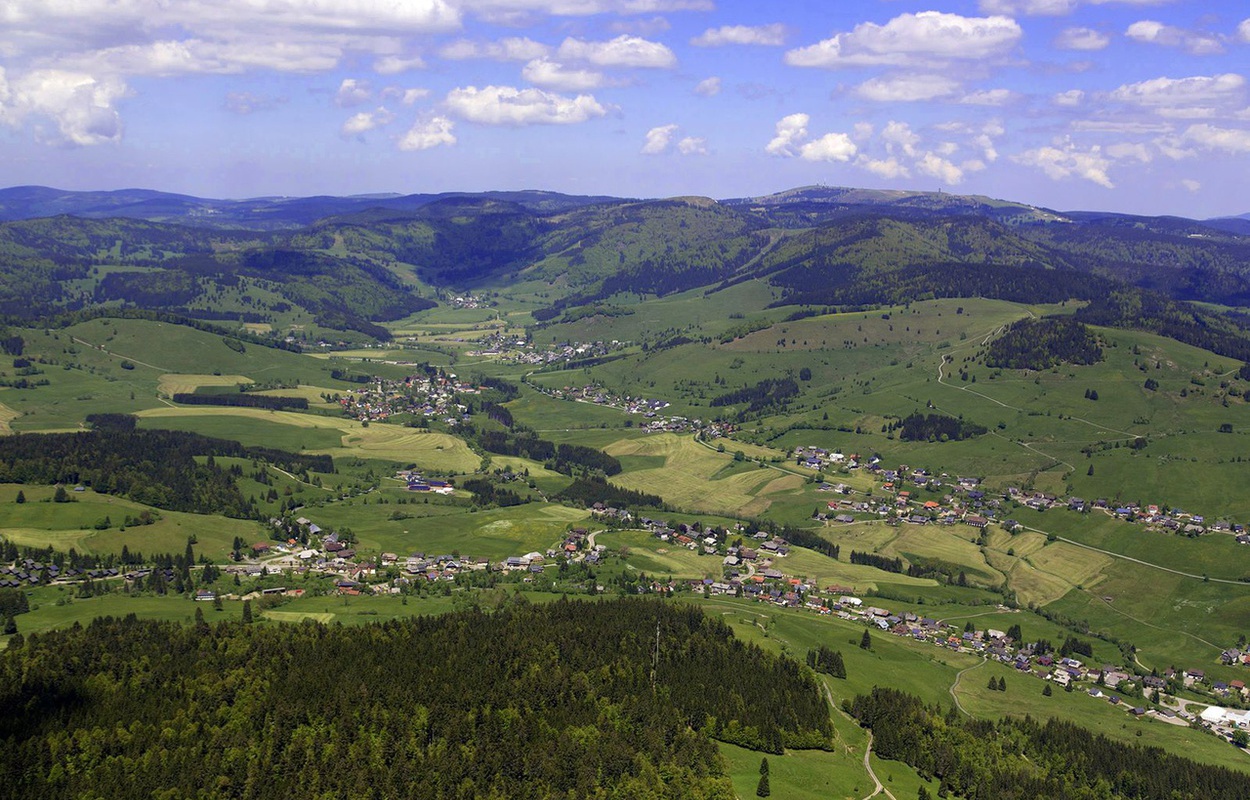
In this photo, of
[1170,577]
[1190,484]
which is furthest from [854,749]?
[1190,484]

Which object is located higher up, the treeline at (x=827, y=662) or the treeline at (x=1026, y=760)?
the treeline at (x=827, y=662)

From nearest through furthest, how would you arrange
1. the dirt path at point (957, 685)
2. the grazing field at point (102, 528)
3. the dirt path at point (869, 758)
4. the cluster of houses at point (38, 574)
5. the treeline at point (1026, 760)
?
1. the dirt path at point (869, 758)
2. the treeline at point (1026, 760)
3. the dirt path at point (957, 685)
4. the cluster of houses at point (38, 574)
5. the grazing field at point (102, 528)

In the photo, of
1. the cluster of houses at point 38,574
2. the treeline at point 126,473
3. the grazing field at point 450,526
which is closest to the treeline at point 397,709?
the cluster of houses at point 38,574

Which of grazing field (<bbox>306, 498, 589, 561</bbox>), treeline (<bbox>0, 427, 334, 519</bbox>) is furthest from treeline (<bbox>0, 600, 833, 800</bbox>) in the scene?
treeline (<bbox>0, 427, 334, 519</bbox>)

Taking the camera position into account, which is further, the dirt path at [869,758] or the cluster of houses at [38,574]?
the cluster of houses at [38,574]

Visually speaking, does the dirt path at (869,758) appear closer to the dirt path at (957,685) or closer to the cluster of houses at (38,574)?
the dirt path at (957,685)

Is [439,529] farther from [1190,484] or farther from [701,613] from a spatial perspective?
[1190,484]
